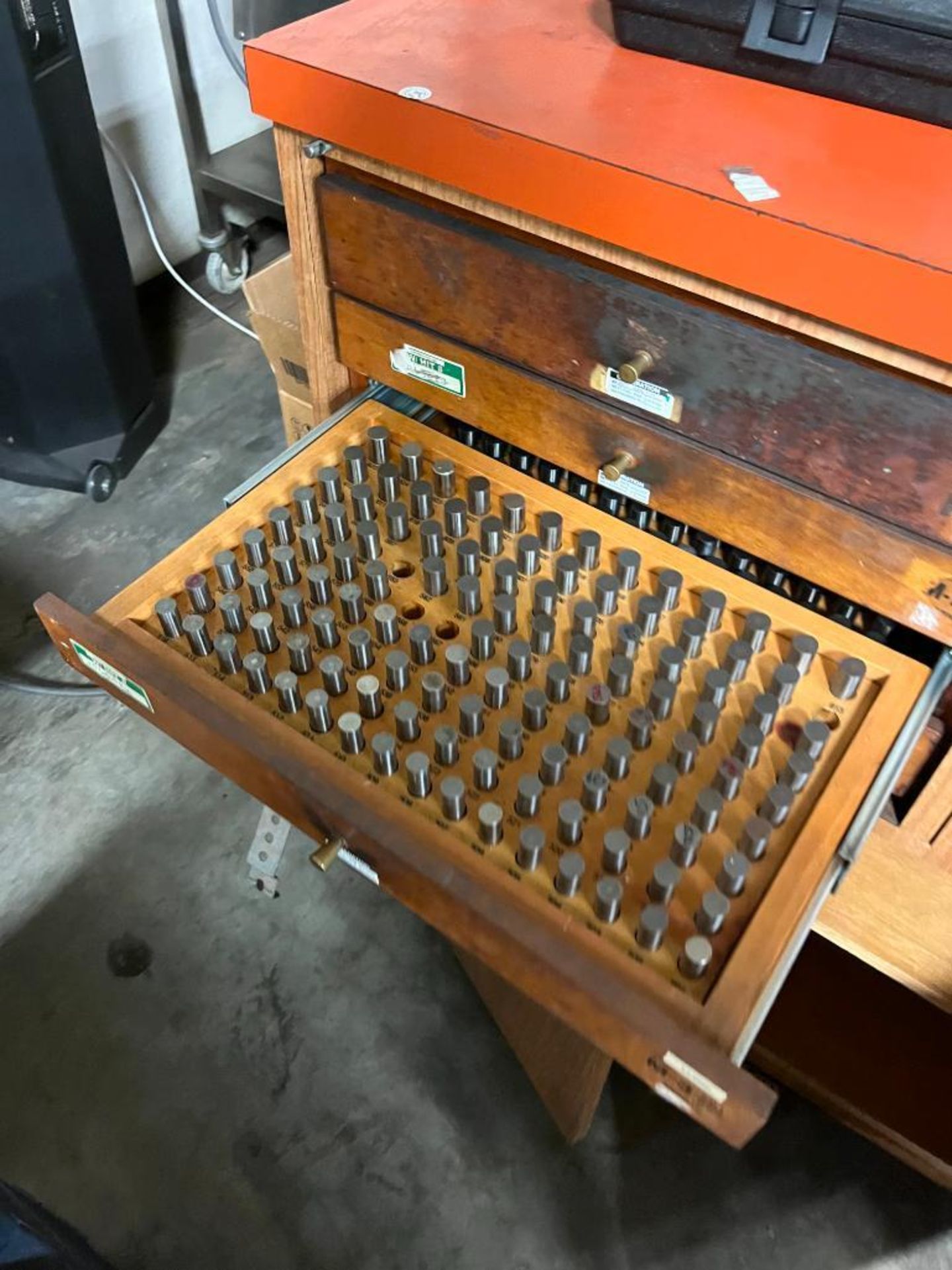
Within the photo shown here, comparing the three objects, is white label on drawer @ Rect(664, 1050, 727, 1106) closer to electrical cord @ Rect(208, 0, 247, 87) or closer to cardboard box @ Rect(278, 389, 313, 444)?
cardboard box @ Rect(278, 389, 313, 444)

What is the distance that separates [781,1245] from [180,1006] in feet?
2.30

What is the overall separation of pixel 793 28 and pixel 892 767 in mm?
456

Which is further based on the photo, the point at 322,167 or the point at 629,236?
the point at 322,167

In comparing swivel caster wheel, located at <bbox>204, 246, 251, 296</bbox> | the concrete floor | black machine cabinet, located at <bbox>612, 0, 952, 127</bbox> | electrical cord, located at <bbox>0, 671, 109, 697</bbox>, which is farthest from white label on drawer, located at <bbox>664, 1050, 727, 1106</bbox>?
swivel caster wheel, located at <bbox>204, 246, 251, 296</bbox>

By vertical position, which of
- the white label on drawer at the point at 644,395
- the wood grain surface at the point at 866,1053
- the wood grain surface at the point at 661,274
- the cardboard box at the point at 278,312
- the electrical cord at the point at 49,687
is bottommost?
the electrical cord at the point at 49,687

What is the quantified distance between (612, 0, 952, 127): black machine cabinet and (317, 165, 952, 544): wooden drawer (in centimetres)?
17

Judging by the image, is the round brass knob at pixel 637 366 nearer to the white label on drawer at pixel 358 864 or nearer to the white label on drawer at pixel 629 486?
the white label on drawer at pixel 629 486

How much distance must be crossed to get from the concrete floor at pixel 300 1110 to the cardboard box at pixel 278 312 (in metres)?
0.61

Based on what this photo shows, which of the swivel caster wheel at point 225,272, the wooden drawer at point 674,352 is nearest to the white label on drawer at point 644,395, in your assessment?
the wooden drawer at point 674,352

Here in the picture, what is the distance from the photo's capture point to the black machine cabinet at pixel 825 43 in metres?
0.57

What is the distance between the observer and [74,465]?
5.65 ft

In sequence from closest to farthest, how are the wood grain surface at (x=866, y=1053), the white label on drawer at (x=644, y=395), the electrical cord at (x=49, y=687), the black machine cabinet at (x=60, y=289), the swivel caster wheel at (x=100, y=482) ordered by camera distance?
1. the white label on drawer at (x=644, y=395)
2. the wood grain surface at (x=866, y=1053)
3. the black machine cabinet at (x=60, y=289)
4. the electrical cord at (x=49, y=687)
5. the swivel caster wheel at (x=100, y=482)

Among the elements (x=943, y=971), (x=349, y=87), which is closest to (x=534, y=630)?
(x=349, y=87)

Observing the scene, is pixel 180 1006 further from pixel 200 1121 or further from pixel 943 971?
pixel 943 971
